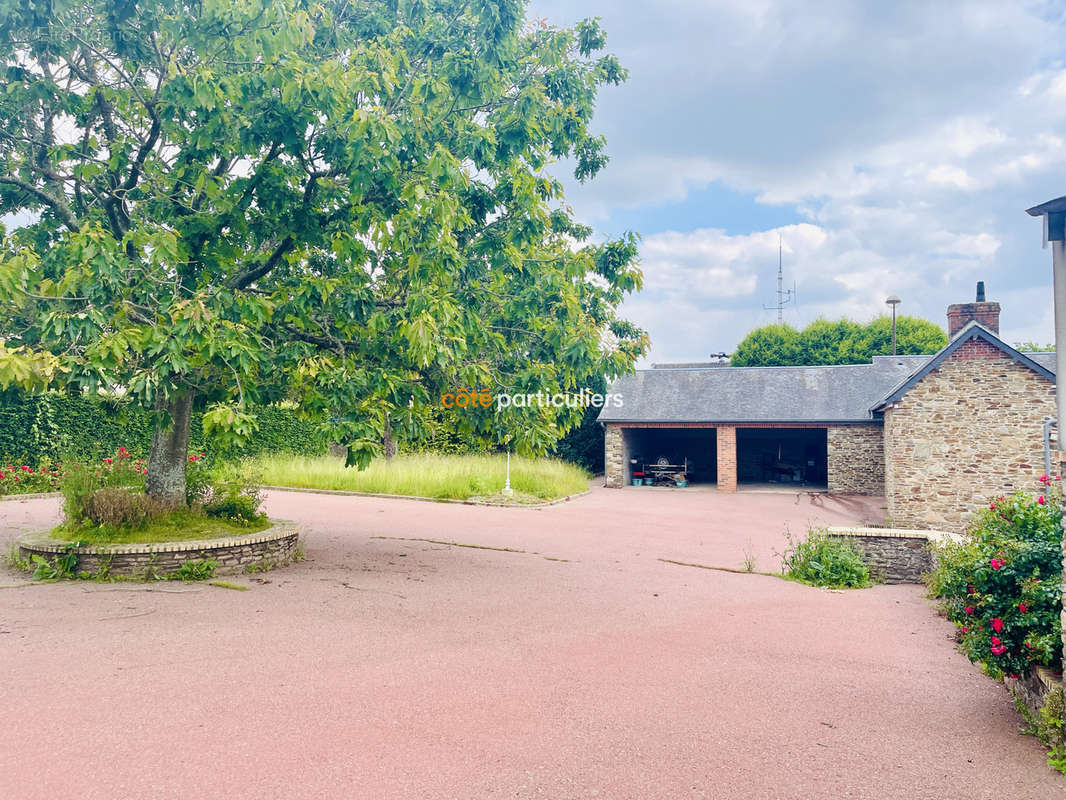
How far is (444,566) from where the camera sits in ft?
30.9

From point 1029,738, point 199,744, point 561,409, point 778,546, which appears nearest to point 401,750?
point 199,744

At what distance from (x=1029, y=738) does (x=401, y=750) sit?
386cm

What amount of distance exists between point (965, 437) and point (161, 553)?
15.1 m

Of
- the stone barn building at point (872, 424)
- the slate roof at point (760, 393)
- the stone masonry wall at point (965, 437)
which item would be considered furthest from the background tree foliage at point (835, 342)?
the stone masonry wall at point (965, 437)

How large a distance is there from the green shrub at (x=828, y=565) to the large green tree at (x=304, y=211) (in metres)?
3.54

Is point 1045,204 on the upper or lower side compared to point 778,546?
upper

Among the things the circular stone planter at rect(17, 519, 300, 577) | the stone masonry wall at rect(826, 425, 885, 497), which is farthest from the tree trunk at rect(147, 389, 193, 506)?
the stone masonry wall at rect(826, 425, 885, 497)

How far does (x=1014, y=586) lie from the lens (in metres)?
5.15

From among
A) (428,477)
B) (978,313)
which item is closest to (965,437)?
(978,313)

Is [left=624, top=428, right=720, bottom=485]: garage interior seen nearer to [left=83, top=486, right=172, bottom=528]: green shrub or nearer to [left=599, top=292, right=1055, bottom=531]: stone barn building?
[left=599, top=292, right=1055, bottom=531]: stone barn building

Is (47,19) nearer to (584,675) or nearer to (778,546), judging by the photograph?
(584,675)

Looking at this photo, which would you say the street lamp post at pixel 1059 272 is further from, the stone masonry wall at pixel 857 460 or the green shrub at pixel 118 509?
the stone masonry wall at pixel 857 460

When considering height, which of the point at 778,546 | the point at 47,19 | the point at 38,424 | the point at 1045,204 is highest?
the point at 47,19

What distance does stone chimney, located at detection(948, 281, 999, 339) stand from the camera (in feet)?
60.3
